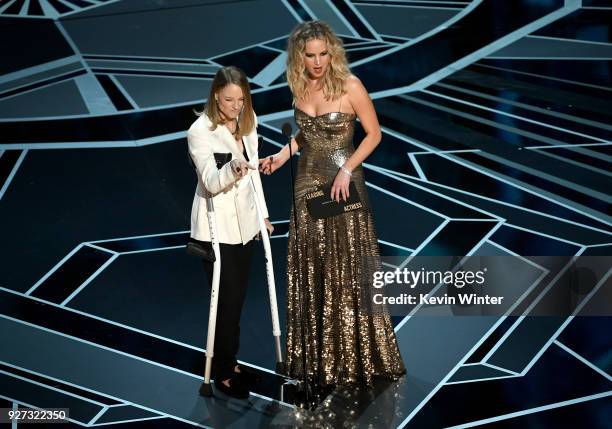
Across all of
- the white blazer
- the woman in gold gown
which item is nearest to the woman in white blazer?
the white blazer

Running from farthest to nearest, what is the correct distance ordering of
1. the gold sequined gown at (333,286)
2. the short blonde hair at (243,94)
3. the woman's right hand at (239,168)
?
the gold sequined gown at (333,286) < the short blonde hair at (243,94) < the woman's right hand at (239,168)

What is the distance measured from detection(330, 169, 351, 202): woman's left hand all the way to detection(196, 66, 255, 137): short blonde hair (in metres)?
0.42

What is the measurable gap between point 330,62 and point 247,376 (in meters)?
1.46

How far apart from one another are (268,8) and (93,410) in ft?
22.2

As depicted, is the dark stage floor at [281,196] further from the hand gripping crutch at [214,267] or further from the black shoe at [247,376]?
the hand gripping crutch at [214,267]

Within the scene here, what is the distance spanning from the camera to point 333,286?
4230mm

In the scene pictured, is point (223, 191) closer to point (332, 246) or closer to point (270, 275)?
point (270, 275)

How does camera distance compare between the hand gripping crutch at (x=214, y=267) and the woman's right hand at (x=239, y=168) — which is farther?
the hand gripping crutch at (x=214, y=267)

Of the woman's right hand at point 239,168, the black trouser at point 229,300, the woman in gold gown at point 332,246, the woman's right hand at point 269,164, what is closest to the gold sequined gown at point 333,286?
the woman in gold gown at point 332,246

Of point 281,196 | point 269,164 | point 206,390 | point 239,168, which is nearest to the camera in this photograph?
point 239,168

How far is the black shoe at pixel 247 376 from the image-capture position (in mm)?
4273

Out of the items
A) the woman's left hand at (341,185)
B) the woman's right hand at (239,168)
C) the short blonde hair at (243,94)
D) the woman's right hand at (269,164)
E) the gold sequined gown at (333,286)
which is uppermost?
the short blonde hair at (243,94)

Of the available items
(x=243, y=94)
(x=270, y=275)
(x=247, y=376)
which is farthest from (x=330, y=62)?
(x=247, y=376)

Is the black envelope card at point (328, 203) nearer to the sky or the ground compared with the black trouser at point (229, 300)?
nearer to the sky
